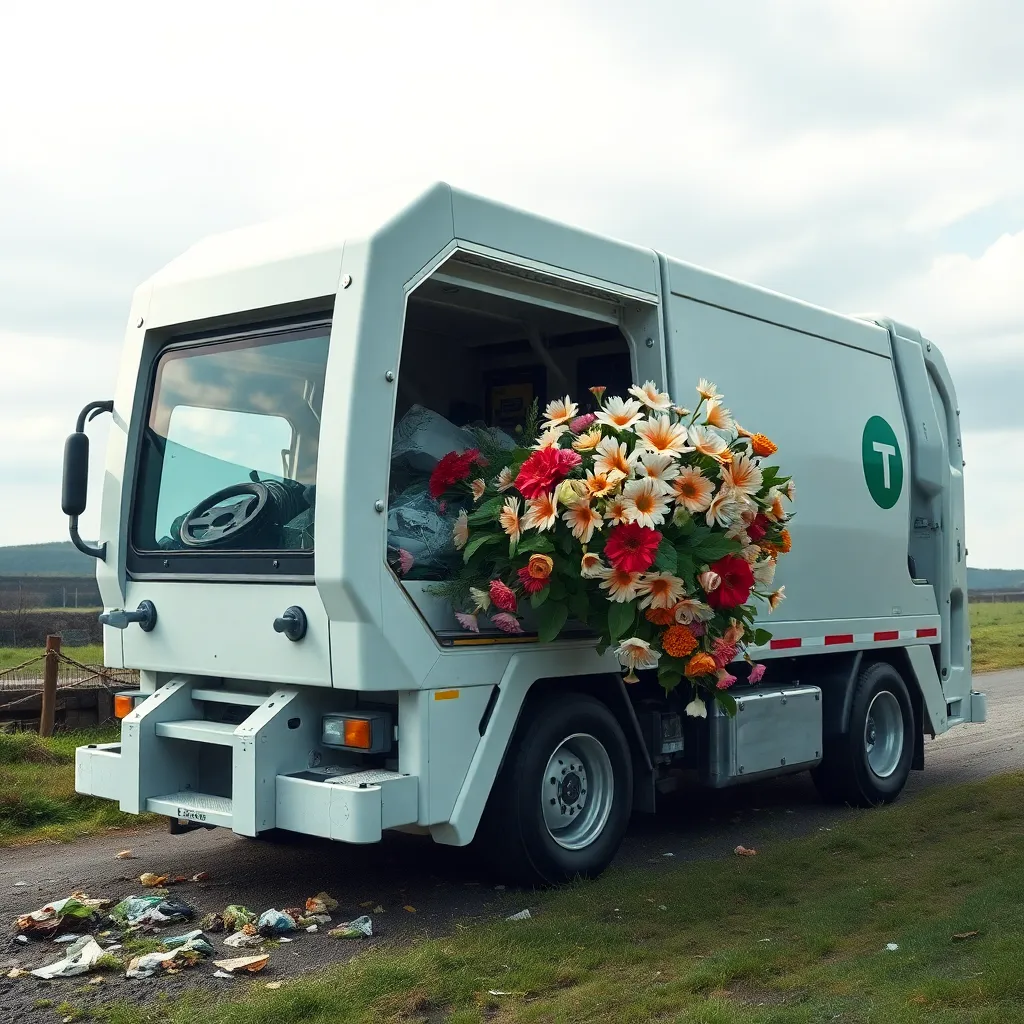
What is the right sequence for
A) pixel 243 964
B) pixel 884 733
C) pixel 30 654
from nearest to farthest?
pixel 243 964
pixel 884 733
pixel 30 654

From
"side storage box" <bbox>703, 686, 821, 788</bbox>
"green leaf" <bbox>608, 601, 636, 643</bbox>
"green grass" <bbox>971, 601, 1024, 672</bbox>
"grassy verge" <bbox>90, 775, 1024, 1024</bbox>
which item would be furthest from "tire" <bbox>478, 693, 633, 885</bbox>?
"green grass" <bbox>971, 601, 1024, 672</bbox>

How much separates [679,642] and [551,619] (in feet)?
1.93

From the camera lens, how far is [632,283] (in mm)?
6660

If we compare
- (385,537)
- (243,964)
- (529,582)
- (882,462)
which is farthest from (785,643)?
(243,964)

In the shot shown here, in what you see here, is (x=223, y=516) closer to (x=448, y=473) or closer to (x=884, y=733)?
(x=448, y=473)

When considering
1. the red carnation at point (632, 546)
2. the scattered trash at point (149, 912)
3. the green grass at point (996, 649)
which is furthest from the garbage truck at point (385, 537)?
the green grass at point (996, 649)

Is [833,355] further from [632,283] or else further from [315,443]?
[315,443]

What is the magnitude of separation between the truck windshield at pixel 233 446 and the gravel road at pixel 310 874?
1.64 m

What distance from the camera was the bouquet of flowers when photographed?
18.7 ft

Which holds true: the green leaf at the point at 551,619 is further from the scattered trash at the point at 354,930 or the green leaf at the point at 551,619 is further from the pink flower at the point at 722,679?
the scattered trash at the point at 354,930

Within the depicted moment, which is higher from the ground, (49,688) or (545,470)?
(545,470)

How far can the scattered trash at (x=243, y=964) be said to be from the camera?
15.9 ft

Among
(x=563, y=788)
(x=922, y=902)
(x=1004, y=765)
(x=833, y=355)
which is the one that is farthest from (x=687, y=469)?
(x=1004, y=765)

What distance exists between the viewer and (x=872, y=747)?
8.76 metres
